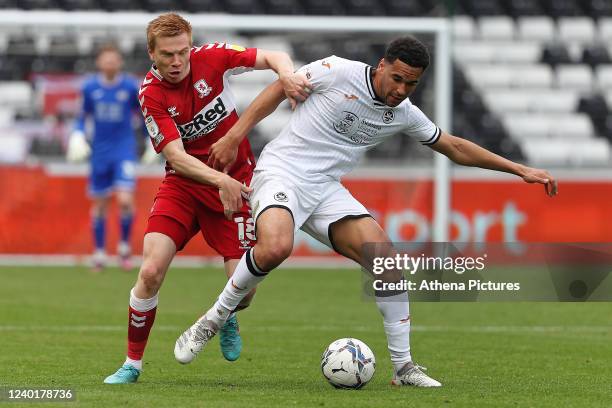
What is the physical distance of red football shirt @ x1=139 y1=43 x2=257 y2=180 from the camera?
706 centimetres

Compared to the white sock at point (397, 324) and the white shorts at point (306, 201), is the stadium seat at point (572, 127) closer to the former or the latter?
the white shorts at point (306, 201)

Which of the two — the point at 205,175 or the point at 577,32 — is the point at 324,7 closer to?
the point at 577,32

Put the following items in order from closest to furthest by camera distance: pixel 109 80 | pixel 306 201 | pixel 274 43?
pixel 306 201 → pixel 109 80 → pixel 274 43

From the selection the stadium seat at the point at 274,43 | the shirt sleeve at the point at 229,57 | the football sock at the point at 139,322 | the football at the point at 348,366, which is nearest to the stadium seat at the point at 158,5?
the stadium seat at the point at 274,43

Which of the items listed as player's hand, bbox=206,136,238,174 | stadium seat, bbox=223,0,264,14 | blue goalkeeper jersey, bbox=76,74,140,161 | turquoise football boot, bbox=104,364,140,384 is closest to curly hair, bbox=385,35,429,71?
player's hand, bbox=206,136,238,174

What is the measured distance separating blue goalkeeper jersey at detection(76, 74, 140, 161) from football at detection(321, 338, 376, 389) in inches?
341

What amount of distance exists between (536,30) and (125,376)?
17.0m

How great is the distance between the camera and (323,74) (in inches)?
282

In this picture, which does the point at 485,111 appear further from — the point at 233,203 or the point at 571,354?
the point at 233,203

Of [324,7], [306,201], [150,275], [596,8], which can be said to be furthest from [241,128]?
[596,8]

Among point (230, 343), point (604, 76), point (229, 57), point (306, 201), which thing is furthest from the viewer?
point (604, 76)

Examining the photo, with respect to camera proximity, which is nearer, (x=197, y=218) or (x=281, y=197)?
(x=281, y=197)

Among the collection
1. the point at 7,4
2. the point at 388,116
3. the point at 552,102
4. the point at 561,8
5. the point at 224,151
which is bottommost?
the point at 224,151

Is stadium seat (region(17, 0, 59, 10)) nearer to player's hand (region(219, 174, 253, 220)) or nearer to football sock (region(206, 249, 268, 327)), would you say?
football sock (region(206, 249, 268, 327))
